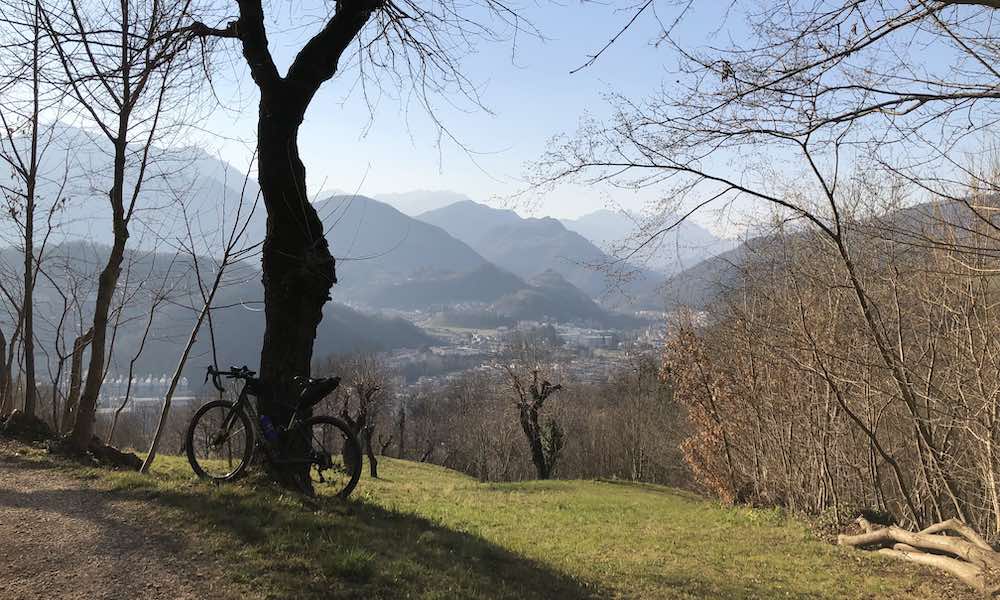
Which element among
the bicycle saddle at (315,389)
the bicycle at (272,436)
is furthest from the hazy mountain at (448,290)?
the bicycle saddle at (315,389)

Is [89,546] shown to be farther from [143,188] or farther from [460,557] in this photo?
[143,188]

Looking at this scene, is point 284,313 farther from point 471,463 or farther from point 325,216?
point 471,463

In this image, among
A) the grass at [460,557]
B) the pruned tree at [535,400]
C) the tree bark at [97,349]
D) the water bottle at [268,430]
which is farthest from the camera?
the pruned tree at [535,400]

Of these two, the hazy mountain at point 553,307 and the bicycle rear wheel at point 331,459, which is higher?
the hazy mountain at point 553,307

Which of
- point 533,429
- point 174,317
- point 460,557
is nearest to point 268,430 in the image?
point 460,557

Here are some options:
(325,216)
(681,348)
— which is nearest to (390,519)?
(325,216)

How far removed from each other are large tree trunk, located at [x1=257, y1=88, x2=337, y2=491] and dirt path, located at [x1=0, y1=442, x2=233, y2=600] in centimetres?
→ 152

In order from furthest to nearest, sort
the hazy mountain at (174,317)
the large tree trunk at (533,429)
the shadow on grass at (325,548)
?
the large tree trunk at (533,429), the hazy mountain at (174,317), the shadow on grass at (325,548)

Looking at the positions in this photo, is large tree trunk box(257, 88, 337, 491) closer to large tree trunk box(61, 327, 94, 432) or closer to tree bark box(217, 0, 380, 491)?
tree bark box(217, 0, 380, 491)

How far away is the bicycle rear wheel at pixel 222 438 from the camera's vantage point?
5480mm

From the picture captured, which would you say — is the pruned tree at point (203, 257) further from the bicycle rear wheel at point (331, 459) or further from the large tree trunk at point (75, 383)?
the bicycle rear wheel at point (331, 459)

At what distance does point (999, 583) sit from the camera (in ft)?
17.1

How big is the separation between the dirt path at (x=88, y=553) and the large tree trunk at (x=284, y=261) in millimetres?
1522

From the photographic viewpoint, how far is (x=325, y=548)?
3979 millimetres
